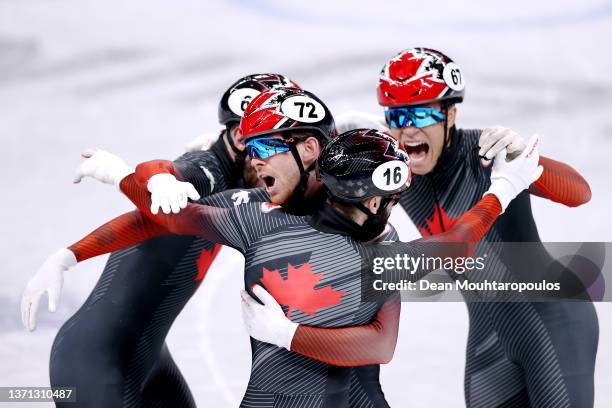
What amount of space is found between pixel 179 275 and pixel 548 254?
69.6 inches

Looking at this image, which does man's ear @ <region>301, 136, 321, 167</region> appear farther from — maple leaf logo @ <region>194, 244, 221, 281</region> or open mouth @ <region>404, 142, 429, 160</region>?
maple leaf logo @ <region>194, 244, 221, 281</region>

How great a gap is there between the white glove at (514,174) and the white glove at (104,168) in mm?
1600

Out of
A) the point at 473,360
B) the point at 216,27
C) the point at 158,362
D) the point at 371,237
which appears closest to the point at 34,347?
the point at 158,362

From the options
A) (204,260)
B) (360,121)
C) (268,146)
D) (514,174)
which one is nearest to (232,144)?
(204,260)

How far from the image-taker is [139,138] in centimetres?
934

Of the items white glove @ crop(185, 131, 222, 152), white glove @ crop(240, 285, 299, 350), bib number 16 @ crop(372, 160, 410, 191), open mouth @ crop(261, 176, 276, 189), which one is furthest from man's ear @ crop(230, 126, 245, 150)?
bib number 16 @ crop(372, 160, 410, 191)

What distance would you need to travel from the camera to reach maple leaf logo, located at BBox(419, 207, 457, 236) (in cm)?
525

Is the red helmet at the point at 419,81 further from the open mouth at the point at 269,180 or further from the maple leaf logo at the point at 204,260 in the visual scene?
the maple leaf logo at the point at 204,260

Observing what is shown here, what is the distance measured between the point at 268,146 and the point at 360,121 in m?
1.47

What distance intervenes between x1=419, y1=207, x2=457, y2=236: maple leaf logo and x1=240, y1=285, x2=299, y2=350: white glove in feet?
4.37

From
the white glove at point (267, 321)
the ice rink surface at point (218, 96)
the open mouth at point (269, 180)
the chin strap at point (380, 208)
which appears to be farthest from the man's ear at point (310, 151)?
the ice rink surface at point (218, 96)

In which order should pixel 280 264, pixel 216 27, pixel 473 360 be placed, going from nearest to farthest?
pixel 280 264 → pixel 473 360 → pixel 216 27

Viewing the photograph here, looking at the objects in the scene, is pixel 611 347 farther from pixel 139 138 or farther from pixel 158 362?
pixel 139 138

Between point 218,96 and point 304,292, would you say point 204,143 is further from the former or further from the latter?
point 218,96
